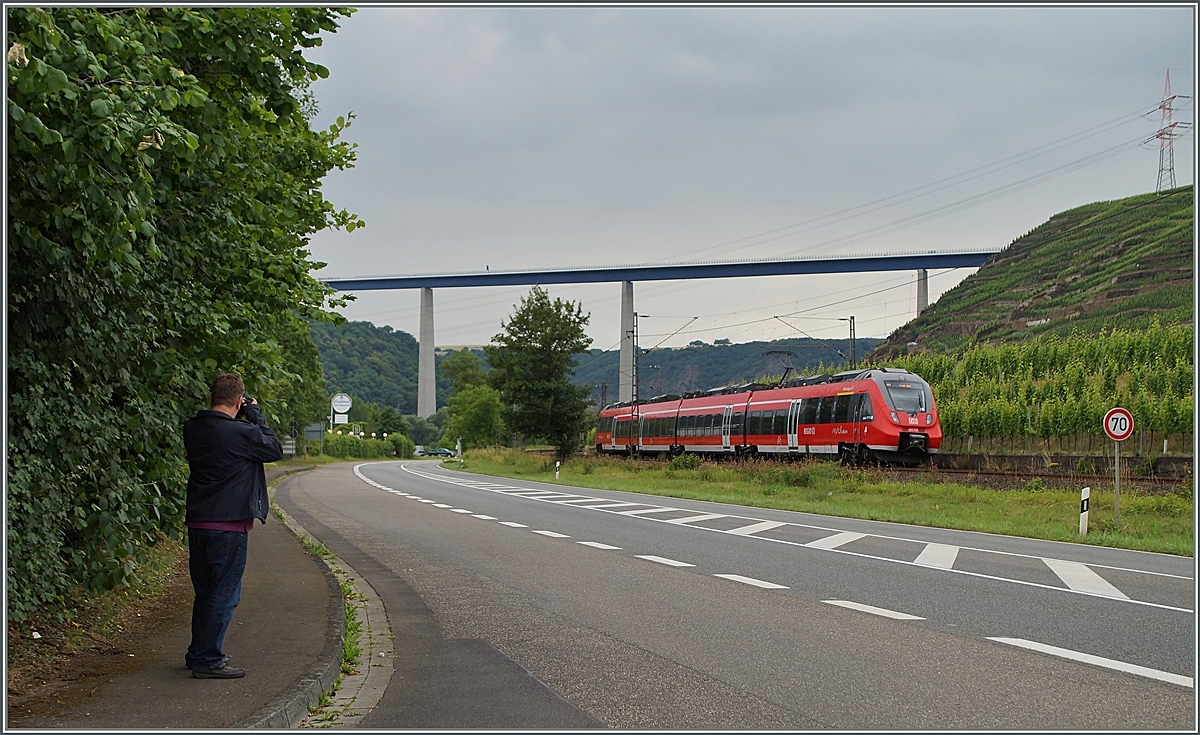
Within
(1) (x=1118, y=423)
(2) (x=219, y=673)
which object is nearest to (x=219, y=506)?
(2) (x=219, y=673)

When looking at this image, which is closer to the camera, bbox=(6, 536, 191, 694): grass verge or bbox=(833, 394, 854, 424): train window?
bbox=(6, 536, 191, 694): grass verge

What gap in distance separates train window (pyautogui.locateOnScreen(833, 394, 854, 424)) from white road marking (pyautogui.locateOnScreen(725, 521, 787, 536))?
1516 centimetres

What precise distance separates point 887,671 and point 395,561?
27.4ft

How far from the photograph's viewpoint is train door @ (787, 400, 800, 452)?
120 feet

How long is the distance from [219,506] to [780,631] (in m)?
4.35

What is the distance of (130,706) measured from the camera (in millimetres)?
5441

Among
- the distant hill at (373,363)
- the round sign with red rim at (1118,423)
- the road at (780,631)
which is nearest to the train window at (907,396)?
the round sign with red rim at (1118,423)

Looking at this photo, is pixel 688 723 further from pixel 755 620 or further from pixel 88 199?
pixel 88 199

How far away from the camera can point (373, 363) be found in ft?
492

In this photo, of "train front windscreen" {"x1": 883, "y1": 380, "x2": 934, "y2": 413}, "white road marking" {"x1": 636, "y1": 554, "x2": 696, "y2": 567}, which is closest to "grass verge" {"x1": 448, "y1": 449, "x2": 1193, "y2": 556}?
"train front windscreen" {"x1": 883, "y1": 380, "x2": 934, "y2": 413}

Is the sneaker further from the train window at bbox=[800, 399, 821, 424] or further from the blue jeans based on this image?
the train window at bbox=[800, 399, 821, 424]

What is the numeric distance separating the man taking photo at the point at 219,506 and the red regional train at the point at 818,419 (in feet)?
91.6

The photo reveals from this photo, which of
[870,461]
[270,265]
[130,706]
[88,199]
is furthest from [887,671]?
[870,461]

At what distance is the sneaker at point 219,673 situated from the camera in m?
6.06
